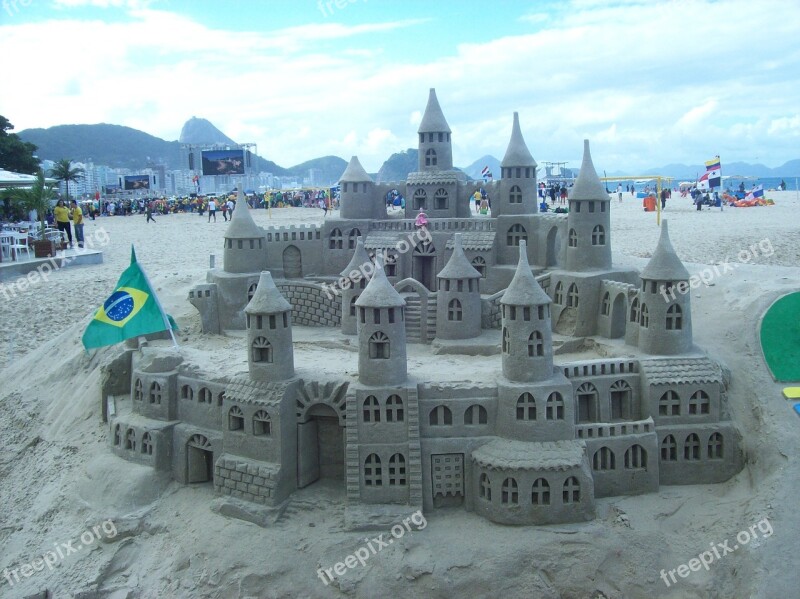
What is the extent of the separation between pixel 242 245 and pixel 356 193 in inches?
229

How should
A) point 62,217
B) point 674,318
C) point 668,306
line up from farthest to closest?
point 62,217, point 674,318, point 668,306

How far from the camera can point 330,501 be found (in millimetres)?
21328

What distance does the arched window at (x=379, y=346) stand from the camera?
68.9ft

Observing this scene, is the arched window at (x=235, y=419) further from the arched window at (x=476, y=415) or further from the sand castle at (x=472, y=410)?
the arched window at (x=476, y=415)

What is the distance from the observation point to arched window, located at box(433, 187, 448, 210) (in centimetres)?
3259

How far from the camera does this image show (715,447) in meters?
22.0

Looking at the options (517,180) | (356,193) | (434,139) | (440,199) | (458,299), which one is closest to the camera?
(458,299)

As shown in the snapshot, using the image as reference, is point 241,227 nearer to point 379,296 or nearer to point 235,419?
point 235,419

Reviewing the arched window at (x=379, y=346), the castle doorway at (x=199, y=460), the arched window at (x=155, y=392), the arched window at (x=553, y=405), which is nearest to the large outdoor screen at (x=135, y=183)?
the arched window at (x=155, y=392)

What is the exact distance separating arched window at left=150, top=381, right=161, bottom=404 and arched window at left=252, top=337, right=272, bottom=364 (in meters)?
4.31

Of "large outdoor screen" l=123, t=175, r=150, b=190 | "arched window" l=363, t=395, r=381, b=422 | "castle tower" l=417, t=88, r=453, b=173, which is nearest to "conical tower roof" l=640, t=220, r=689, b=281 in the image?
"arched window" l=363, t=395, r=381, b=422

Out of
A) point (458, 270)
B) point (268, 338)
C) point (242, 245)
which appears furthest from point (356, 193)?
point (268, 338)

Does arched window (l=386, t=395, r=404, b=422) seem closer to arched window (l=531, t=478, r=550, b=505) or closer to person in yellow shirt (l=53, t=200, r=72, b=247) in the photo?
arched window (l=531, t=478, r=550, b=505)

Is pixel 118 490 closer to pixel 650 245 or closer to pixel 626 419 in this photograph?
pixel 626 419
